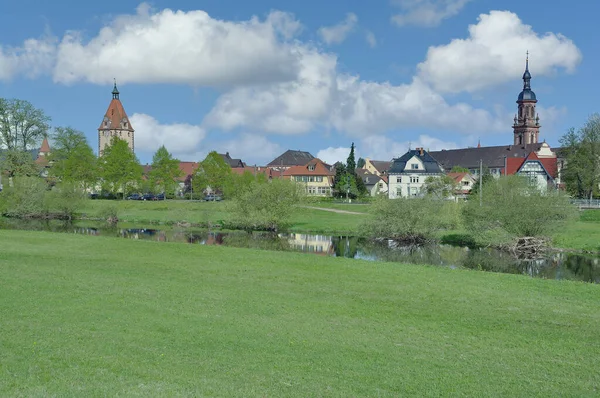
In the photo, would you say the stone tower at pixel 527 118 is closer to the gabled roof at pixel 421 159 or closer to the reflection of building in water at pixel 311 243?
the gabled roof at pixel 421 159

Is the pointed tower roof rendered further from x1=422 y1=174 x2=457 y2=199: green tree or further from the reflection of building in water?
the reflection of building in water

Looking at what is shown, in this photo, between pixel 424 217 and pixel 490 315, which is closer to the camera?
pixel 490 315

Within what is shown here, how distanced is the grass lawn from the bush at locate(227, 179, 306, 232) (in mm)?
31730

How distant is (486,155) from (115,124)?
3475 inches

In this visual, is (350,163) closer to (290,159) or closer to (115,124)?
(290,159)

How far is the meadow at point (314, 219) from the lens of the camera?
151 feet

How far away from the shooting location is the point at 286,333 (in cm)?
1338

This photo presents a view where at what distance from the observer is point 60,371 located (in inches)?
404

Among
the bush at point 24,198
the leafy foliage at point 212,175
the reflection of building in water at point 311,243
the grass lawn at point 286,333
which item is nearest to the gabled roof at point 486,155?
the leafy foliage at point 212,175

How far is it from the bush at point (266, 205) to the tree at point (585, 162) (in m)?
48.1

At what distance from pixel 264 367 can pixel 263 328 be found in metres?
2.87

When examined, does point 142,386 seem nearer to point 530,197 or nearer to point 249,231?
point 530,197

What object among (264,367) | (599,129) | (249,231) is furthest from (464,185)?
(264,367)

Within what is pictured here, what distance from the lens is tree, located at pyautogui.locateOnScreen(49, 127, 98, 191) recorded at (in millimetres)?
86900
